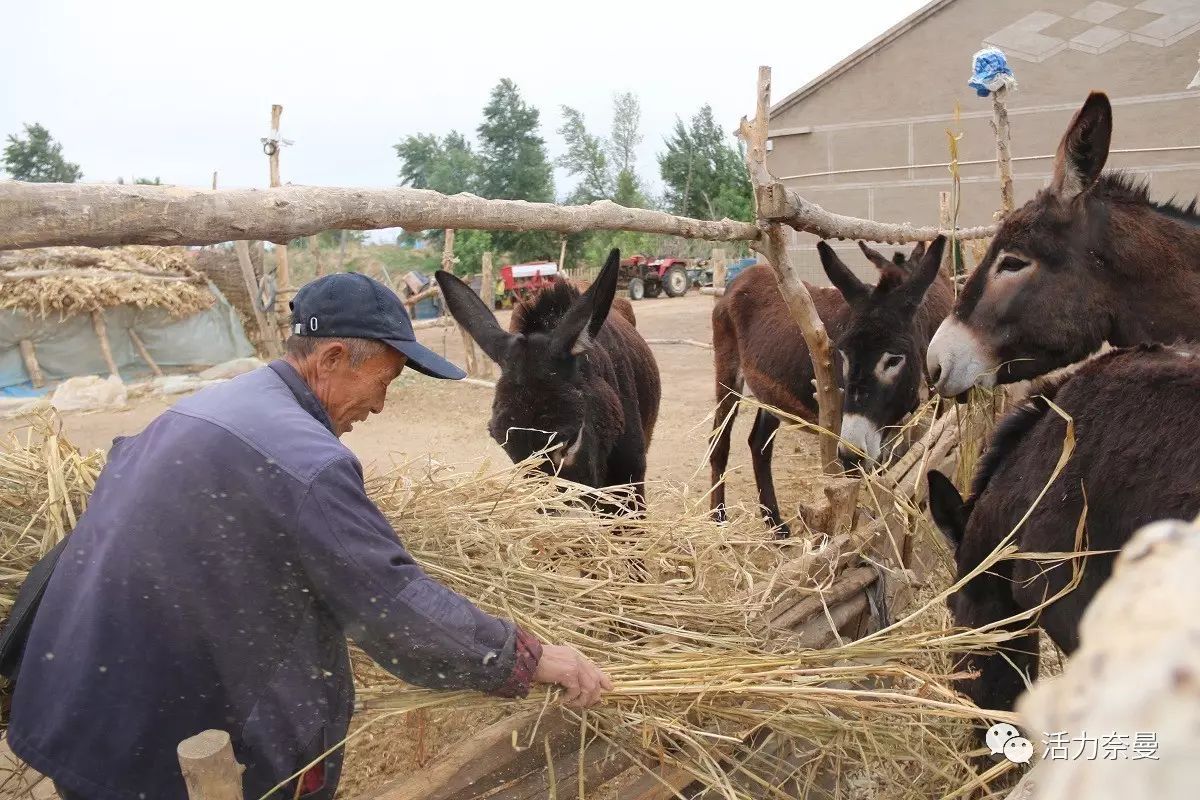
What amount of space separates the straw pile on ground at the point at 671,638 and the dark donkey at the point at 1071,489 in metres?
0.30

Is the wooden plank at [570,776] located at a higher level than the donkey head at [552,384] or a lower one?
lower

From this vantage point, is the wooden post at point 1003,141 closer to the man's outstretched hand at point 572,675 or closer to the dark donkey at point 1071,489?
the dark donkey at point 1071,489

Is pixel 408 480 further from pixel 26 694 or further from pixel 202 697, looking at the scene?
pixel 26 694

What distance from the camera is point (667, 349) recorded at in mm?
17078

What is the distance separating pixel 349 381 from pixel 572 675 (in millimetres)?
935

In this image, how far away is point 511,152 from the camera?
150ft

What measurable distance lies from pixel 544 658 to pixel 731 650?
0.60 meters

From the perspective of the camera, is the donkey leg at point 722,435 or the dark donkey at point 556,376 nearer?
the dark donkey at point 556,376

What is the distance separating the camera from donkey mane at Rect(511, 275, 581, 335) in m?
4.37

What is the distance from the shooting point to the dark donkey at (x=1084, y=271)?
311 centimetres

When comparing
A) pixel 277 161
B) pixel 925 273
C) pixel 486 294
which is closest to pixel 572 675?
pixel 925 273

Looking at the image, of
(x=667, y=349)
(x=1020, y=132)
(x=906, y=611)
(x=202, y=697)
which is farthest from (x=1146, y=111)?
(x=202, y=697)

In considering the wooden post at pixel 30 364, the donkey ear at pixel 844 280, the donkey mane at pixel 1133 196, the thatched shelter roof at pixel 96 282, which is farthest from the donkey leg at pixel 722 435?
the wooden post at pixel 30 364

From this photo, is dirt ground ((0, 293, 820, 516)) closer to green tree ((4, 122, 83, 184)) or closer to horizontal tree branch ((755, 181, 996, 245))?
horizontal tree branch ((755, 181, 996, 245))
